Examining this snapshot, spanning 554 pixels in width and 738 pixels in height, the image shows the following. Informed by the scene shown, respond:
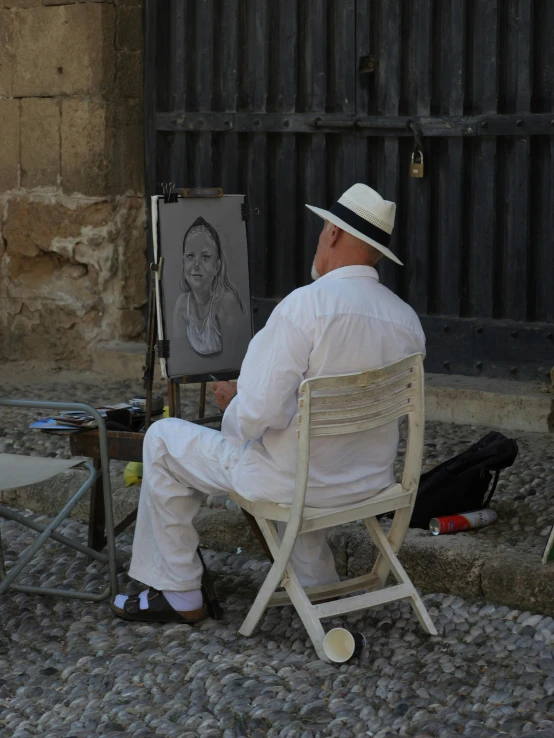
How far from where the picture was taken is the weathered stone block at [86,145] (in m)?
7.36

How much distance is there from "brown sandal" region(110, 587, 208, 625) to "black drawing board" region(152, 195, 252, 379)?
0.91 metres

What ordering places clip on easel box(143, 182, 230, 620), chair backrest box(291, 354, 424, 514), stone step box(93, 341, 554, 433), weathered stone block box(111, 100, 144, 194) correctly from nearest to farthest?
chair backrest box(291, 354, 424, 514) < clip on easel box(143, 182, 230, 620) < stone step box(93, 341, 554, 433) < weathered stone block box(111, 100, 144, 194)

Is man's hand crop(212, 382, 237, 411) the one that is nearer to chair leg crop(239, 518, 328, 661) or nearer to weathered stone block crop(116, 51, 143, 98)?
chair leg crop(239, 518, 328, 661)

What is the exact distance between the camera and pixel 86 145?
741 cm

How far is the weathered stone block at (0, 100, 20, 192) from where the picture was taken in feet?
25.0

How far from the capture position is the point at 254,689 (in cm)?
345

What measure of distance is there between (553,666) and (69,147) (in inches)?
193

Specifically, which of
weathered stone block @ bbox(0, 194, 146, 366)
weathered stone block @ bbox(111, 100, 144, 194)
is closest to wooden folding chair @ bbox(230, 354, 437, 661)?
weathered stone block @ bbox(0, 194, 146, 366)

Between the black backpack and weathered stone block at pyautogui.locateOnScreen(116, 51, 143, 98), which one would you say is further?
weathered stone block at pyautogui.locateOnScreen(116, 51, 143, 98)

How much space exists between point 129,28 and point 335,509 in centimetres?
452

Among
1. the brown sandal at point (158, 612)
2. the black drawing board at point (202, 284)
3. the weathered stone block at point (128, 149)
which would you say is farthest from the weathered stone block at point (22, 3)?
the brown sandal at point (158, 612)

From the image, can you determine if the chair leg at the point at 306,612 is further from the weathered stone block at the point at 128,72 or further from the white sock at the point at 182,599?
the weathered stone block at the point at 128,72

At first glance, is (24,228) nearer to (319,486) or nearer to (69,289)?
(69,289)

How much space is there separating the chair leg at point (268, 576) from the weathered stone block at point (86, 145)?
13.4ft
